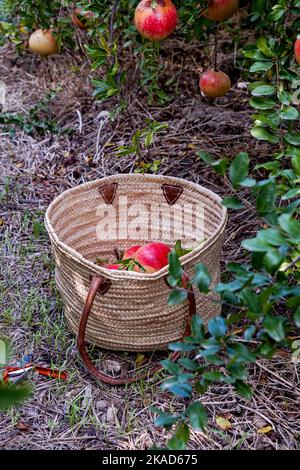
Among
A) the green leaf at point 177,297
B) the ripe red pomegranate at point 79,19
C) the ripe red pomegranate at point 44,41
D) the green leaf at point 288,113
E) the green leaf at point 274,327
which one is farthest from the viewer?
the ripe red pomegranate at point 44,41

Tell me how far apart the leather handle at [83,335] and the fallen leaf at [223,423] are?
184 mm

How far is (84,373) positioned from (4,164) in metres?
1.27

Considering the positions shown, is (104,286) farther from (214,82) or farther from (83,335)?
(214,82)

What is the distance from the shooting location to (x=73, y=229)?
1.98 meters

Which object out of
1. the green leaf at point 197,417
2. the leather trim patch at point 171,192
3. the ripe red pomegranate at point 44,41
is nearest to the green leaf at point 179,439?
the green leaf at point 197,417

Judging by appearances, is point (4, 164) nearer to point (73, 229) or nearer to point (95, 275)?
point (73, 229)

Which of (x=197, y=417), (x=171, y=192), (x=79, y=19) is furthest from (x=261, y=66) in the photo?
(x=79, y=19)

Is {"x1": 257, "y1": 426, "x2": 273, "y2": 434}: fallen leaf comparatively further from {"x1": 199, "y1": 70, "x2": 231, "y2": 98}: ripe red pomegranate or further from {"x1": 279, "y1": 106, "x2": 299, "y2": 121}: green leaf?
{"x1": 199, "y1": 70, "x2": 231, "y2": 98}: ripe red pomegranate

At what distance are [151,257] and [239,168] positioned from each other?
0.56 metres

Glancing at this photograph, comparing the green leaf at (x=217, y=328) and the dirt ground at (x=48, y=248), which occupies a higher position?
the green leaf at (x=217, y=328)

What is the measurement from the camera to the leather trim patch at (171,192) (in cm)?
198

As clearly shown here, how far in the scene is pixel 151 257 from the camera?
5.59 feet

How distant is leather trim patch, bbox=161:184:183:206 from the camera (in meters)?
1.98

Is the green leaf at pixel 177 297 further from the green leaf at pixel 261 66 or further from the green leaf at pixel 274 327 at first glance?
the green leaf at pixel 261 66
